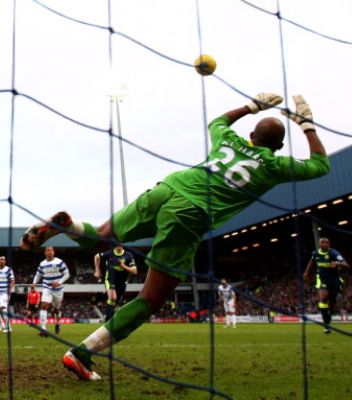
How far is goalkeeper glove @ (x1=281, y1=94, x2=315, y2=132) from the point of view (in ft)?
12.3

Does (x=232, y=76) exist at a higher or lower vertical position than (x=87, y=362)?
higher

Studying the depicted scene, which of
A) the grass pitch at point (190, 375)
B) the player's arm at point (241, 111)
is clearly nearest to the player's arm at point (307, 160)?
the player's arm at point (241, 111)

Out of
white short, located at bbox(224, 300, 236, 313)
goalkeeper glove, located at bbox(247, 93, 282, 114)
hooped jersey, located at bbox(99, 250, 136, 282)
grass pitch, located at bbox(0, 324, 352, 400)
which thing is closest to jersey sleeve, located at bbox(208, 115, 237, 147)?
goalkeeper glove, located at bbox(247, 93, 282, 114)

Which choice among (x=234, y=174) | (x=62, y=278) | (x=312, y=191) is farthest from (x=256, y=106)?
(x=312, y=191)

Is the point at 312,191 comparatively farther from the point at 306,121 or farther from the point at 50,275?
the point at 306,121

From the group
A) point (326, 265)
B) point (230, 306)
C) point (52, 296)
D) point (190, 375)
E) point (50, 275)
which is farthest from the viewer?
point (230, 306)

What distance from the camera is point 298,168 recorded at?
11.7 feet

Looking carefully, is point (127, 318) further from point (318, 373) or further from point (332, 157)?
point (332, 157)

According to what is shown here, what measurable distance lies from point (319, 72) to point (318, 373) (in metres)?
2.38

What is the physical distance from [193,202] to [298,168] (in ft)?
2.09

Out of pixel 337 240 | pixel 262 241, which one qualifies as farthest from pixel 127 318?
pixel 262 241

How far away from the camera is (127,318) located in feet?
12.3

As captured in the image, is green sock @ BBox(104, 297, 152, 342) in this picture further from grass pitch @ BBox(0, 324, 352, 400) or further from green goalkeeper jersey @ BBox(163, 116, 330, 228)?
green goalkeeper jersey @ BBox(163, 116, 330, 228)

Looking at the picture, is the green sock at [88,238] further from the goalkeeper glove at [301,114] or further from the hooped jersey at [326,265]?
the hooped jersey at [326,265]
